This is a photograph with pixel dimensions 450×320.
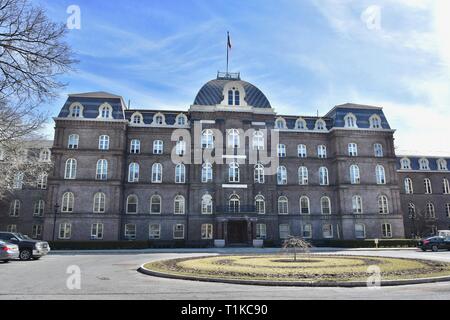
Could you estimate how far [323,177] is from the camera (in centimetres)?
4694

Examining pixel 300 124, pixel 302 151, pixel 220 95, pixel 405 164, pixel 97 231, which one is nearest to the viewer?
pixel 97 231

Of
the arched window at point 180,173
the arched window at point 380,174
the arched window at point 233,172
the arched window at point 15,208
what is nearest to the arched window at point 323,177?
the arched window at point 380,174

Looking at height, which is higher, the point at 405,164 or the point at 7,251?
the point at 405,164

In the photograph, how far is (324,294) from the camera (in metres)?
10.9

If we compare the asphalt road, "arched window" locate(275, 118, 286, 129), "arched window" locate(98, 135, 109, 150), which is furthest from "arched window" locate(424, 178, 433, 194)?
the asphalt road

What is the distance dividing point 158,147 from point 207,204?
960cm

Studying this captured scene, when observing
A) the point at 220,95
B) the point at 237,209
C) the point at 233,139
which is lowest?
the point at 237,209

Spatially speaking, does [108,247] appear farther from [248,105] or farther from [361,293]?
[361,293]

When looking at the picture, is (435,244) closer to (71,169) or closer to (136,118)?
(136,118)

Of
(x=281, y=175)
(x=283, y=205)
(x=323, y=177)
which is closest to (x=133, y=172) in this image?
(x=281, y=175)

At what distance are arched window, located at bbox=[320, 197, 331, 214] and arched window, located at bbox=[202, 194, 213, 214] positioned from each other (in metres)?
14.6

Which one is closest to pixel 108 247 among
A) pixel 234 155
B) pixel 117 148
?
pixel 117 148

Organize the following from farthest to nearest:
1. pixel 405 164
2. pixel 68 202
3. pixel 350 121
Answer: pixel 405 164 → pixel 350 121 → pixel 68 202
